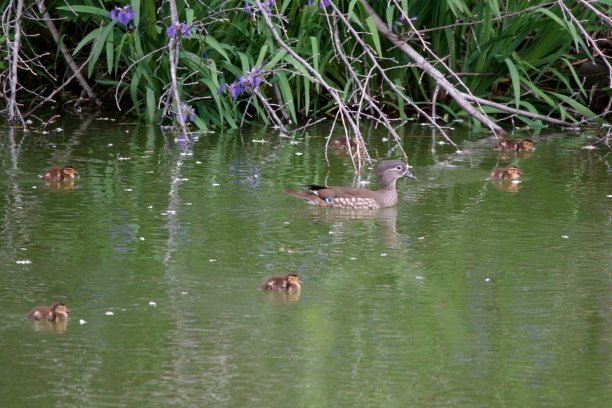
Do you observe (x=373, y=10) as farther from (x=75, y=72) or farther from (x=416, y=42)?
(x=75, y=72)

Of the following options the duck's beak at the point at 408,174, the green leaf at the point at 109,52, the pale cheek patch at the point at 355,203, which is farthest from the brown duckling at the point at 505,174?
the green leaf at the point at 109,52

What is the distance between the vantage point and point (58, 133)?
12594 millimetres

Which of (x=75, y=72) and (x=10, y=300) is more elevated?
(x=75, y=72)

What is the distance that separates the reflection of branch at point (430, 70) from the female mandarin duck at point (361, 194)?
1.08m

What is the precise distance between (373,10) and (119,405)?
8353 mm

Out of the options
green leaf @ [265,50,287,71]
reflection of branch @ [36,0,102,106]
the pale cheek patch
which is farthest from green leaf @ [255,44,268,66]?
the pale cheek patch

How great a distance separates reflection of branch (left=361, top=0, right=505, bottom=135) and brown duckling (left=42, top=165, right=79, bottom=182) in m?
2.96

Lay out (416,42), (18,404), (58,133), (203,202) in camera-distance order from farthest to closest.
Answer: (416,42)
(58,133)
(203,202)
(18,404)

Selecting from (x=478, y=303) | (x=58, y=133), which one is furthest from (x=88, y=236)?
(x=58, y=133)

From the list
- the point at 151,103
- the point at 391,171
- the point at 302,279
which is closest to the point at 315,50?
the point at 151,103

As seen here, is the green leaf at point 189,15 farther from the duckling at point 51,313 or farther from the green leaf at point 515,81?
the duckling at point 51,313

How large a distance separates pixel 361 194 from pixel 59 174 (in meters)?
2.24

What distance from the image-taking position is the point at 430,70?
36.7 feet

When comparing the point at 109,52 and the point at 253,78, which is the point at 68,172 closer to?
the point at 253,78
